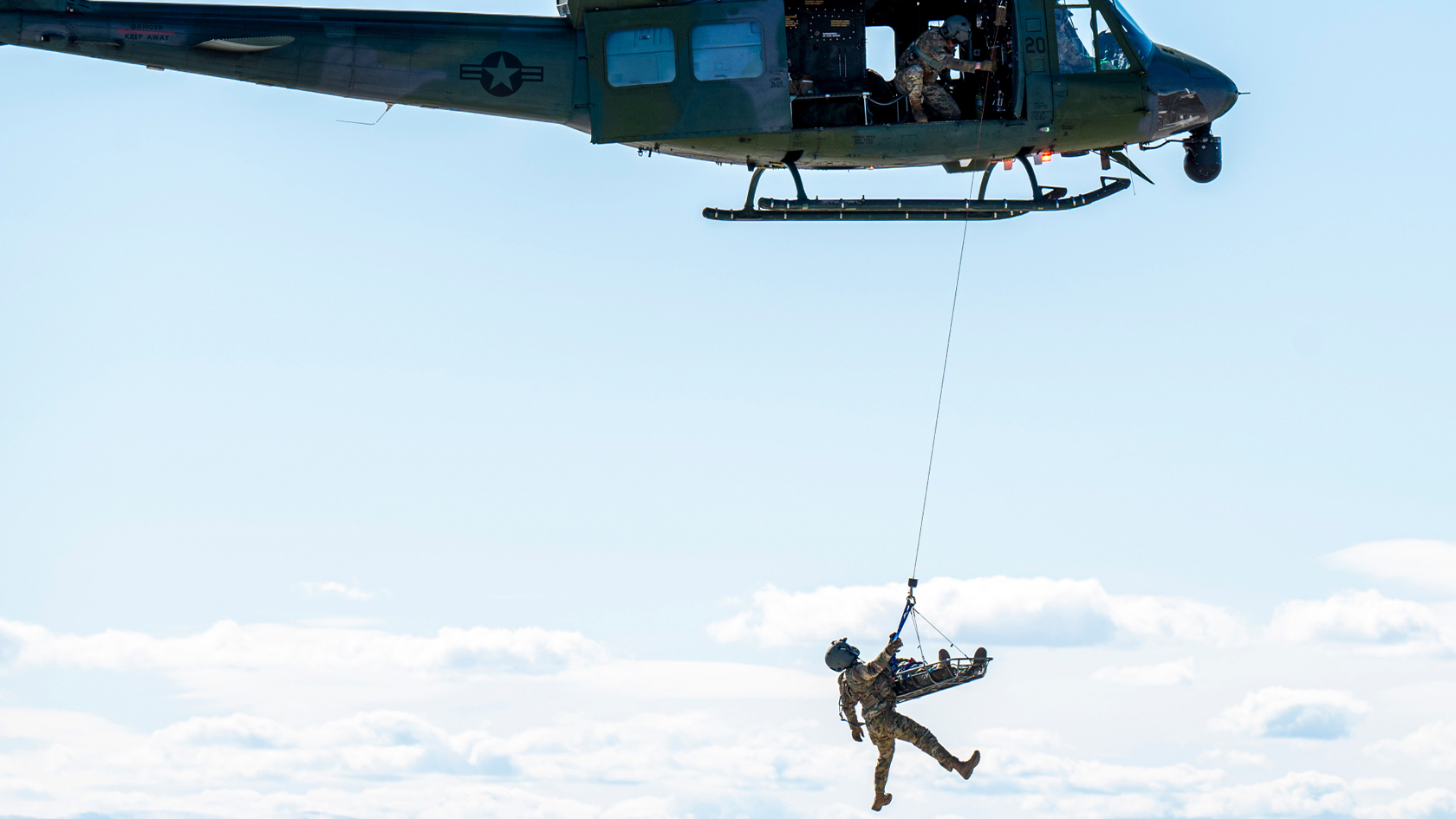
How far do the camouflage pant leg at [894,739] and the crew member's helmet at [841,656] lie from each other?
2.37ft

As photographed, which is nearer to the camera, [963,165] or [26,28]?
[26,28]

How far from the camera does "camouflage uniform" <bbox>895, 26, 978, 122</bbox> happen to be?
89.7 feet

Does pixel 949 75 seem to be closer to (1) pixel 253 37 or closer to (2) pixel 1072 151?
(2) pixel 1072 151

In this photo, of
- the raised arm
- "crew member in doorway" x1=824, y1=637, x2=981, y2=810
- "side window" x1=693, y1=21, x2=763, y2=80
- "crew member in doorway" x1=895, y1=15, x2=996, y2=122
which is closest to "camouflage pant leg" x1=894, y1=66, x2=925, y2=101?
"crew member in doorway" x1=895, y1=15, x2=996, y2=122

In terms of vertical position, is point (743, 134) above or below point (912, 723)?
above

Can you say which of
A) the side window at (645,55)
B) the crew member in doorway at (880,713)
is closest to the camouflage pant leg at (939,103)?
the side window at (645,55)

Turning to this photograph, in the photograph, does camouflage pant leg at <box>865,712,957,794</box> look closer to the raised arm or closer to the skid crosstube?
the skid crosstube

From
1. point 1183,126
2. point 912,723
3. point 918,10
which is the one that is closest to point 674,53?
point 918,10

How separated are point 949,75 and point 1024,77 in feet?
4.80

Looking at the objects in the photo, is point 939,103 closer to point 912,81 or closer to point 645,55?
point 912,81

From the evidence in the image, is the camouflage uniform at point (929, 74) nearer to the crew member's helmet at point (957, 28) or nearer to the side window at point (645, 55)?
the crew member's helmet at point (957, 28)

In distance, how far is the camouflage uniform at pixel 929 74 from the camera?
2734 cm

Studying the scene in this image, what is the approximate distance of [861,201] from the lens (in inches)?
1048

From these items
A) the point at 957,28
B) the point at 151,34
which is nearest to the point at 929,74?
the point at 957,28
